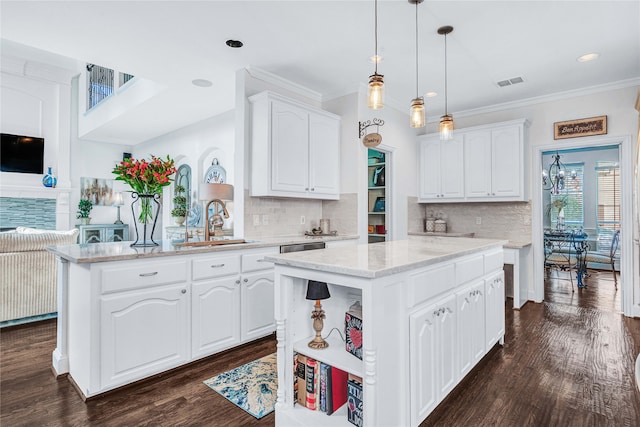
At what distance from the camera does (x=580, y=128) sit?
4.31 metres

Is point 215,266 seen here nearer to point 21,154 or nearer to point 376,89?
point 376,89

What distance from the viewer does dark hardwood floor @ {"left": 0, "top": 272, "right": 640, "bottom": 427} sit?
1.99 metres

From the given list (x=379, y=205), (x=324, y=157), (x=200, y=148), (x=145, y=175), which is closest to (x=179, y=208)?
(x=200, y=148)

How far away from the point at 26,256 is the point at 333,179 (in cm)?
341

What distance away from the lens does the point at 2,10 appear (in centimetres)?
262

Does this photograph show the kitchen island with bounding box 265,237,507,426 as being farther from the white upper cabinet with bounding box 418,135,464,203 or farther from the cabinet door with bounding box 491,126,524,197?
the white upper cabinet with bounding box 418,135,464,203

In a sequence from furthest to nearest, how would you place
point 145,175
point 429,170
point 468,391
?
point 429,170 < point 145,175 < point 468,391

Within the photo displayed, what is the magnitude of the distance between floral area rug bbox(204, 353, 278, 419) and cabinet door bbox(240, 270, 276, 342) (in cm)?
35

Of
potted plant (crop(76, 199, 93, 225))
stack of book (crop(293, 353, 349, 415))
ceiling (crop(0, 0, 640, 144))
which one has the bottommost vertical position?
stack of book (crop(293, 353, 349, 415))

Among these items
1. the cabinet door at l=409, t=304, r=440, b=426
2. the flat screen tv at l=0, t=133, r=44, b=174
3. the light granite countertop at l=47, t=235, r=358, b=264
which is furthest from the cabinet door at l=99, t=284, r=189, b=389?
the flat screen tv at l=0, t=133, r=44, b=174

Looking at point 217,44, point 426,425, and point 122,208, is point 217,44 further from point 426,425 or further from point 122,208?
point 122,208

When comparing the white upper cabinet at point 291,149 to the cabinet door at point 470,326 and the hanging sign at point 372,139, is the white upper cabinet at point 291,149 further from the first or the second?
the cabinet door at point 470,326

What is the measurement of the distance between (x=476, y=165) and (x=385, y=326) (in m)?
3.99

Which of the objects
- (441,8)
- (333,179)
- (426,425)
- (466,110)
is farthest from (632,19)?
(426,425)
